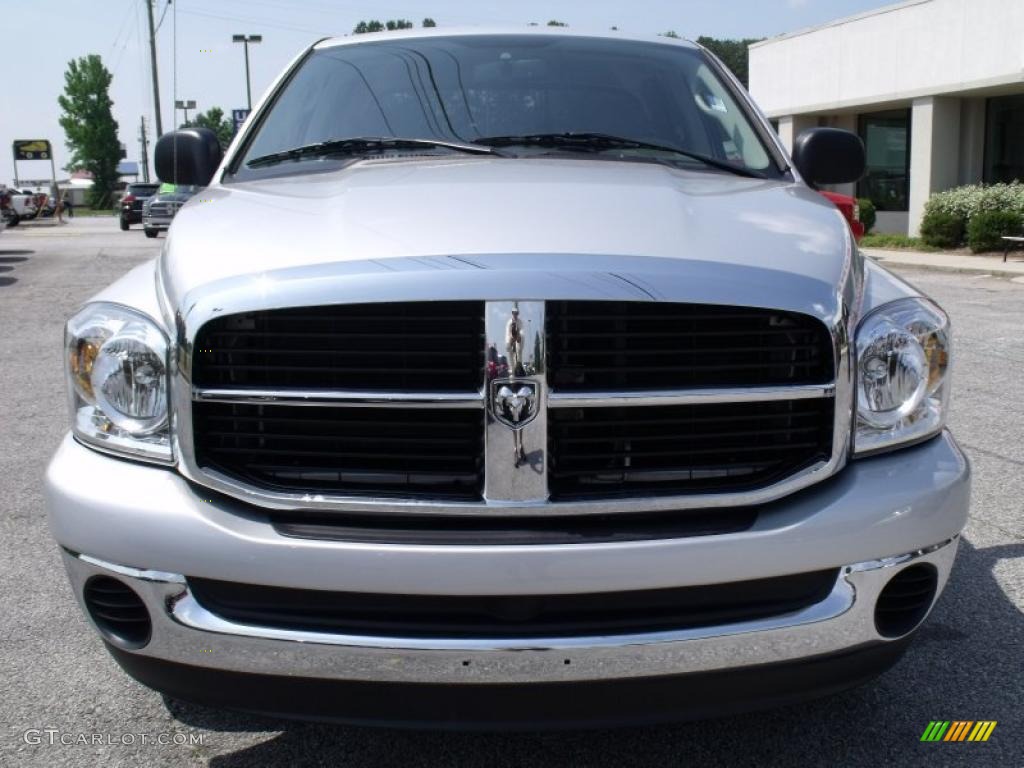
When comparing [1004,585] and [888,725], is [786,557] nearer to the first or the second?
[888,725]

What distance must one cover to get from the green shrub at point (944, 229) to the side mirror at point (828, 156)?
18049mm

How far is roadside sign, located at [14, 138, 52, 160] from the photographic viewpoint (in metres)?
63.5

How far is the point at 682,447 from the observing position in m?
2.21

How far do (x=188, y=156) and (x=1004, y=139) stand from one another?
2245 centimetres

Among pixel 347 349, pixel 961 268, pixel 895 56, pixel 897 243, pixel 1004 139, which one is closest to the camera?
pixel 347 349

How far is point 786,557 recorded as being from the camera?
82.7 inches

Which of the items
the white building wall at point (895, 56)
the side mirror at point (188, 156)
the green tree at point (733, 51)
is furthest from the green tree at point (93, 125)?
the side mirror at point (188, 156)

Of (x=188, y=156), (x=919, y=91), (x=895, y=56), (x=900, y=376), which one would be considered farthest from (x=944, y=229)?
(x=900, y=376)

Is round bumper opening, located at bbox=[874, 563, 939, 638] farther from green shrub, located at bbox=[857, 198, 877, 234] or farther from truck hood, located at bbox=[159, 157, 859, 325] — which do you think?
green shrub, located at bbox=[857, 198, 877, 234]

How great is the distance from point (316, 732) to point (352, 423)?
3.21 feet

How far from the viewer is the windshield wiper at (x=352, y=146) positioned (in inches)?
133

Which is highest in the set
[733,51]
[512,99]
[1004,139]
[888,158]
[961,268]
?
[733,51]

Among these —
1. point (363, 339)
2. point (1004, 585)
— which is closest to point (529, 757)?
point (363, 339)

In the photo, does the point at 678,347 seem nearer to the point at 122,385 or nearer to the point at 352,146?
the point at 122,385
